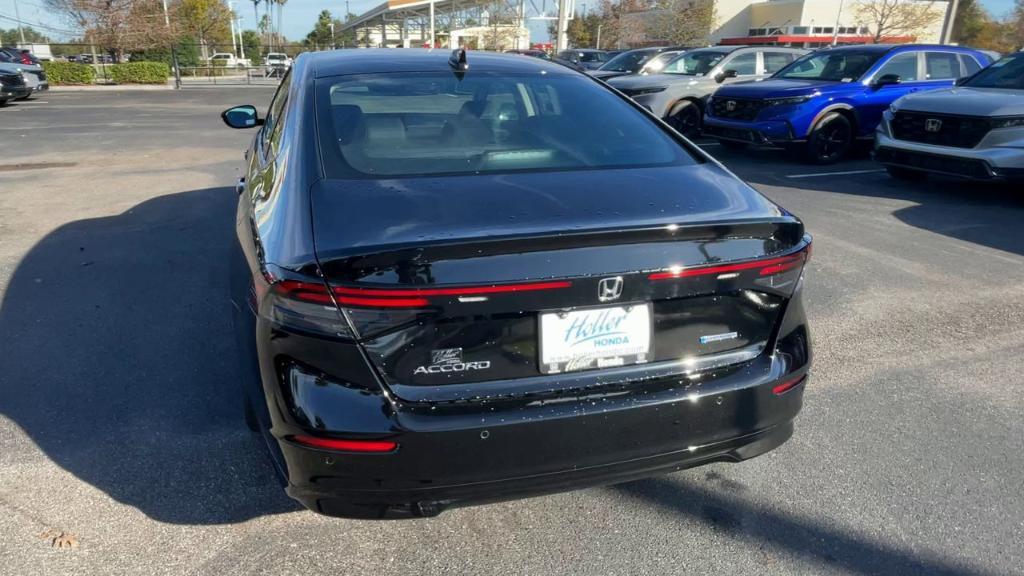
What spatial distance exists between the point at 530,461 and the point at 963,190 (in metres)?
8.52

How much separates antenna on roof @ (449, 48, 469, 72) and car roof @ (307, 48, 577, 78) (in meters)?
0.02

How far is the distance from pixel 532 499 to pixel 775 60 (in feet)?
42.6

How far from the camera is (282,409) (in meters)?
2.06

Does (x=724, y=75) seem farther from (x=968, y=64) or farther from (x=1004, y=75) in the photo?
(x=1004, y=75)

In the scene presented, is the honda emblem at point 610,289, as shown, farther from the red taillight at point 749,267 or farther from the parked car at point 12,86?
the parked car at point 12,86

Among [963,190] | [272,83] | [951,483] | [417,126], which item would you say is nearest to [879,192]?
[963,190]

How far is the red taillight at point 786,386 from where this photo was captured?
93.0 inches

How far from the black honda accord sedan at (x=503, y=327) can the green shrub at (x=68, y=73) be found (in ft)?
109

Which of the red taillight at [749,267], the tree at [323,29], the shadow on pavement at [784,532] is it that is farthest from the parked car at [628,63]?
the tree at [323,29]

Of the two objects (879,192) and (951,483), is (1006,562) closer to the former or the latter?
(951,483)

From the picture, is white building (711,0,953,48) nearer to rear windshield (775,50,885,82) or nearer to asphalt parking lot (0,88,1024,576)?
rear windshield (775,50,885,82)

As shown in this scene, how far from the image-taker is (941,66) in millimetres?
11016

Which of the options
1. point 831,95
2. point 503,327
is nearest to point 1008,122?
point 831,95

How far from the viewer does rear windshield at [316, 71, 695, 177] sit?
2656 millimetres
